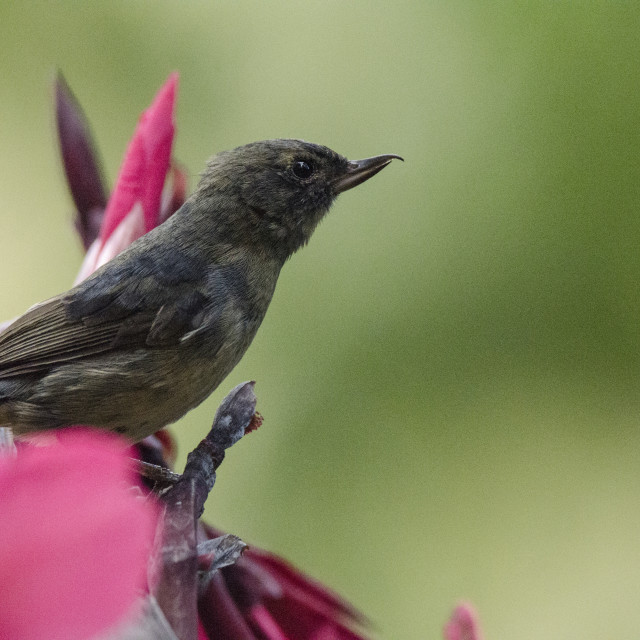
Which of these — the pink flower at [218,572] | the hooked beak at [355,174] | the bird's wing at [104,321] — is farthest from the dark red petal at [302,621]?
the hooked beak at [355,174]

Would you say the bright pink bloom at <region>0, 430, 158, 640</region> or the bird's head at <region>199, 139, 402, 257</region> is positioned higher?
the bird's head at <region>199, 139, 402, 257</region>

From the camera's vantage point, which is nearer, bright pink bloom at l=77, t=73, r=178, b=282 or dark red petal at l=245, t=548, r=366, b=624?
dark red petal at l=245, t=548, r=366, b=624

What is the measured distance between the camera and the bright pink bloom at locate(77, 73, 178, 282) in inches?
27.3

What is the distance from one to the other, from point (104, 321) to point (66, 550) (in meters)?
1.01

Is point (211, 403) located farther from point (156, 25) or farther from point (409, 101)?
point (156, 25)

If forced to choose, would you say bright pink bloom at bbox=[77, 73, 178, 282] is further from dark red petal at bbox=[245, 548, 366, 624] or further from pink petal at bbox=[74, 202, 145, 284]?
dark red petal at bbox=[245, 548, 366, 624]

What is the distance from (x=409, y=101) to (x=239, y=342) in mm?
789

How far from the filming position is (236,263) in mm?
1221

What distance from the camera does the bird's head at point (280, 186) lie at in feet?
4.20

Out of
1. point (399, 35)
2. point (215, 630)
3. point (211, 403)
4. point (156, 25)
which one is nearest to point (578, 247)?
point (399, 35)

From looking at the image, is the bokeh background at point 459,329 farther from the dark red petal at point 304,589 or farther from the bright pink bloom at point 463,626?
the bright pink bloom at point 463,626

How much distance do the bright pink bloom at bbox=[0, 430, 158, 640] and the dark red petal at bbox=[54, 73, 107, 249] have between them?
581 mm

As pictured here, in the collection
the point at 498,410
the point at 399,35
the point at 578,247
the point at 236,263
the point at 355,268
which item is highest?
the point at 399,35

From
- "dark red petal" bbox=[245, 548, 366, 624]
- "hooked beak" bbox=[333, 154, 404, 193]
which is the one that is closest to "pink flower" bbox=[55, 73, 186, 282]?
"dark red petal" bbox=[245, 548, 366, 624]
